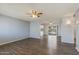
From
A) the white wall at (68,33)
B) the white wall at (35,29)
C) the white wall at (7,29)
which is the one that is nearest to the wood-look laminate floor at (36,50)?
the white wall at (7,29)

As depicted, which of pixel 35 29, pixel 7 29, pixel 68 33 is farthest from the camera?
pixel 35 29

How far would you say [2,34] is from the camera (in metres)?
6.28

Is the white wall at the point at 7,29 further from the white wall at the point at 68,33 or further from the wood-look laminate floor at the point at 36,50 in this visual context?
the white wall at the point at 68,33

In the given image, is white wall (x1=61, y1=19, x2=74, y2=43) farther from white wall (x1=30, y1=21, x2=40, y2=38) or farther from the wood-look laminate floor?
white wall (x1=30, y1=21, x2=40, y2=38)

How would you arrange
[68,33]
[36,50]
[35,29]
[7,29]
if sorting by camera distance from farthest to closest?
[35,29]
[68,33]
[7,29]
[36,50]

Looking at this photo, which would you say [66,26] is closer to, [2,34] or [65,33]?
[65,33]

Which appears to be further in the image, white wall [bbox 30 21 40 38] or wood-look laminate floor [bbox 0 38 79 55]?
white wall [bbox 30 21 40 38]

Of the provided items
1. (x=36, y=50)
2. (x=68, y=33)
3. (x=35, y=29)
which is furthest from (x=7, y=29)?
(x=35, y=29)

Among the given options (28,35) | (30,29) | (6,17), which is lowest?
(28,35)

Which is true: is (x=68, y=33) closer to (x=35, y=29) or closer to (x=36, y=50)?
(x=36, y=50)

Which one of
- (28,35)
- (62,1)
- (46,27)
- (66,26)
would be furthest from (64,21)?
(46,27)

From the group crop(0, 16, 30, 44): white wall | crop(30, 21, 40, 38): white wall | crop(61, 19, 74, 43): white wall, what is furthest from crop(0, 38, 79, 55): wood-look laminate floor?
crop(30, 21, 40, 38): white wall

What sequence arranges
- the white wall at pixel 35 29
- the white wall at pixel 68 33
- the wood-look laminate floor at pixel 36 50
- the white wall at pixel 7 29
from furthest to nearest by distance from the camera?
the white wall at pixel 35 29, the white wall at pixel 68 33, the white wall at pixel 7 29, the wood-look laminate floor at pixel 36 50
